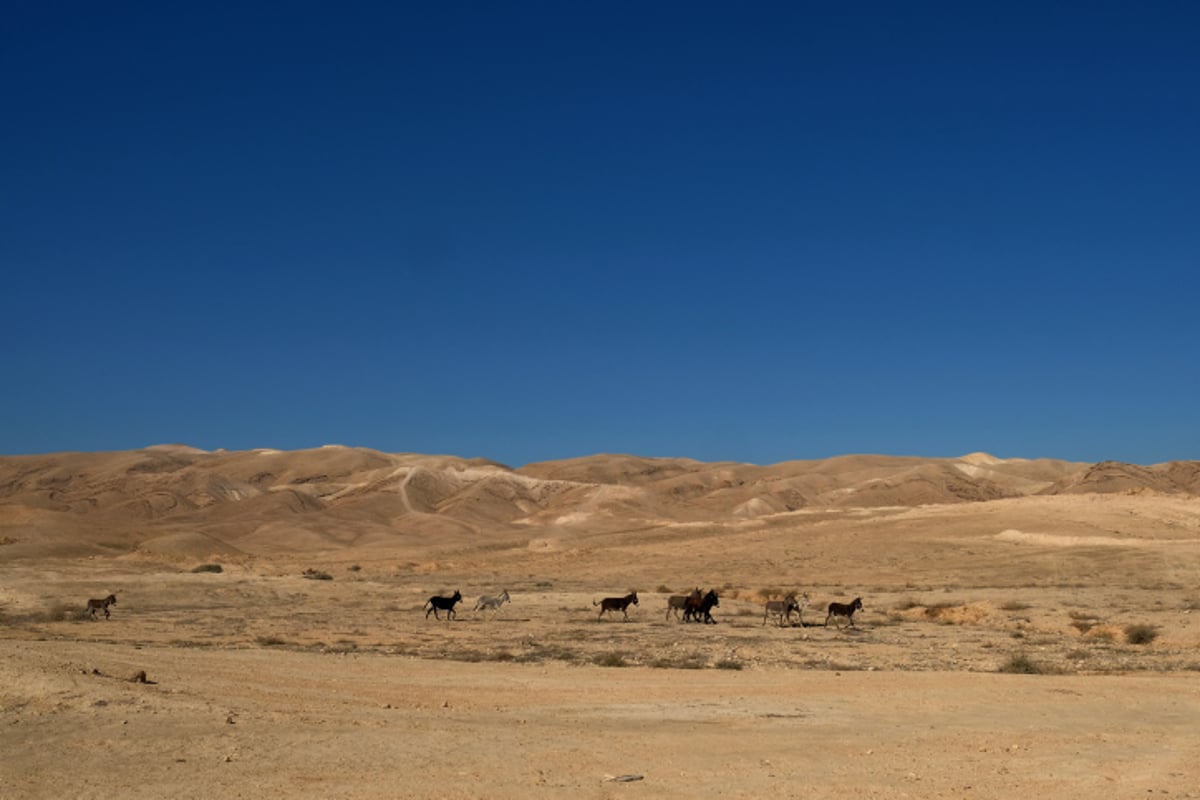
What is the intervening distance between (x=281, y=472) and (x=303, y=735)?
173 meters

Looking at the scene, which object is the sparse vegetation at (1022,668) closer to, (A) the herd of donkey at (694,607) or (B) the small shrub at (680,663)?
(B) the small shrub at (680,663)

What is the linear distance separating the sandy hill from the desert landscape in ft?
49.8

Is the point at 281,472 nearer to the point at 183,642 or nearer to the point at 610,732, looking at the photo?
the point at 183,642

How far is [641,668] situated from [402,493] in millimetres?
122540

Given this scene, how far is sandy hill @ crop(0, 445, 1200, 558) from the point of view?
309 feet

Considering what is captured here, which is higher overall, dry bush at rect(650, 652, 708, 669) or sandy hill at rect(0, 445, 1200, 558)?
sandy hill at rect(0, 445, 1200, 558)

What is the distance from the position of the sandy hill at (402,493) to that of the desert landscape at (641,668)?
15.2 metres

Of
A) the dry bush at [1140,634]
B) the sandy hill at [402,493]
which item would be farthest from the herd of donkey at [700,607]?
the sandy hill at [402,493]

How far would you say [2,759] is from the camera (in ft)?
38.8

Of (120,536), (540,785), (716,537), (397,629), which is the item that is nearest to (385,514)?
(120,536)

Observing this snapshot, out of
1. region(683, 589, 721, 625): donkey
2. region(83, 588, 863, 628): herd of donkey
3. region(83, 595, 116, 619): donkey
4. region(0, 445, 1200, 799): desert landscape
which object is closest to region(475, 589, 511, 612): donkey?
region(83, 588, 863, 628): herd of donkey

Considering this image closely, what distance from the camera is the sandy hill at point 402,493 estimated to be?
309 feet

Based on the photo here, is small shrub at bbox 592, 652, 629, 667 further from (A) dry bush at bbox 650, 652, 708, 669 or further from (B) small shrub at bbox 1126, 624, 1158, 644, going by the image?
(B) small shrub at bbox 1126, 624, 1158, 644

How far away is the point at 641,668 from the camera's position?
21.8m
